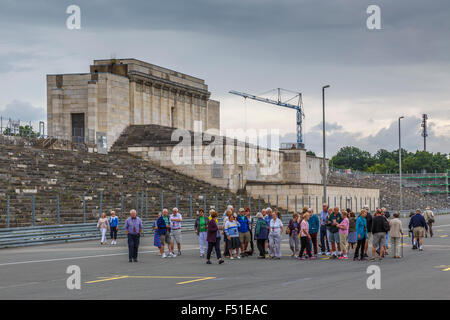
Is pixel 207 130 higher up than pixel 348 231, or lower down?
higher up

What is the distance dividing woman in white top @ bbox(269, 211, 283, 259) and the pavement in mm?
471

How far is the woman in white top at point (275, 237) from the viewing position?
2392 centimetres

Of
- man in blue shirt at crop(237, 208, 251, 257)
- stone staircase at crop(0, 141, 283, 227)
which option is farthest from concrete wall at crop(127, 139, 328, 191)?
man in blue shirt at crop(237, 208, 251, 257)

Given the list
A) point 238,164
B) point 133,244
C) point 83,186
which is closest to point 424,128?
point 238,164

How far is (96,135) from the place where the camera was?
58.9 m

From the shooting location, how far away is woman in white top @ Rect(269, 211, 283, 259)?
23920mm

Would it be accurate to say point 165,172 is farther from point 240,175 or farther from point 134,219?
point 134,219

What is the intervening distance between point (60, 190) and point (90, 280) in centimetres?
2195

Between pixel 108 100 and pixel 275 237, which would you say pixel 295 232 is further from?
pixel 108 100

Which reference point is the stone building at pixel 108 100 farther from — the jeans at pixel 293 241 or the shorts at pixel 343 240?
the shorts at pixel 343 240

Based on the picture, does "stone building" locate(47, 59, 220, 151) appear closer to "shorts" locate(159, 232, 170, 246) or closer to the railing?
the railing

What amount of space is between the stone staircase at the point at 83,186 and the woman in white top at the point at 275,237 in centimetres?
1354
